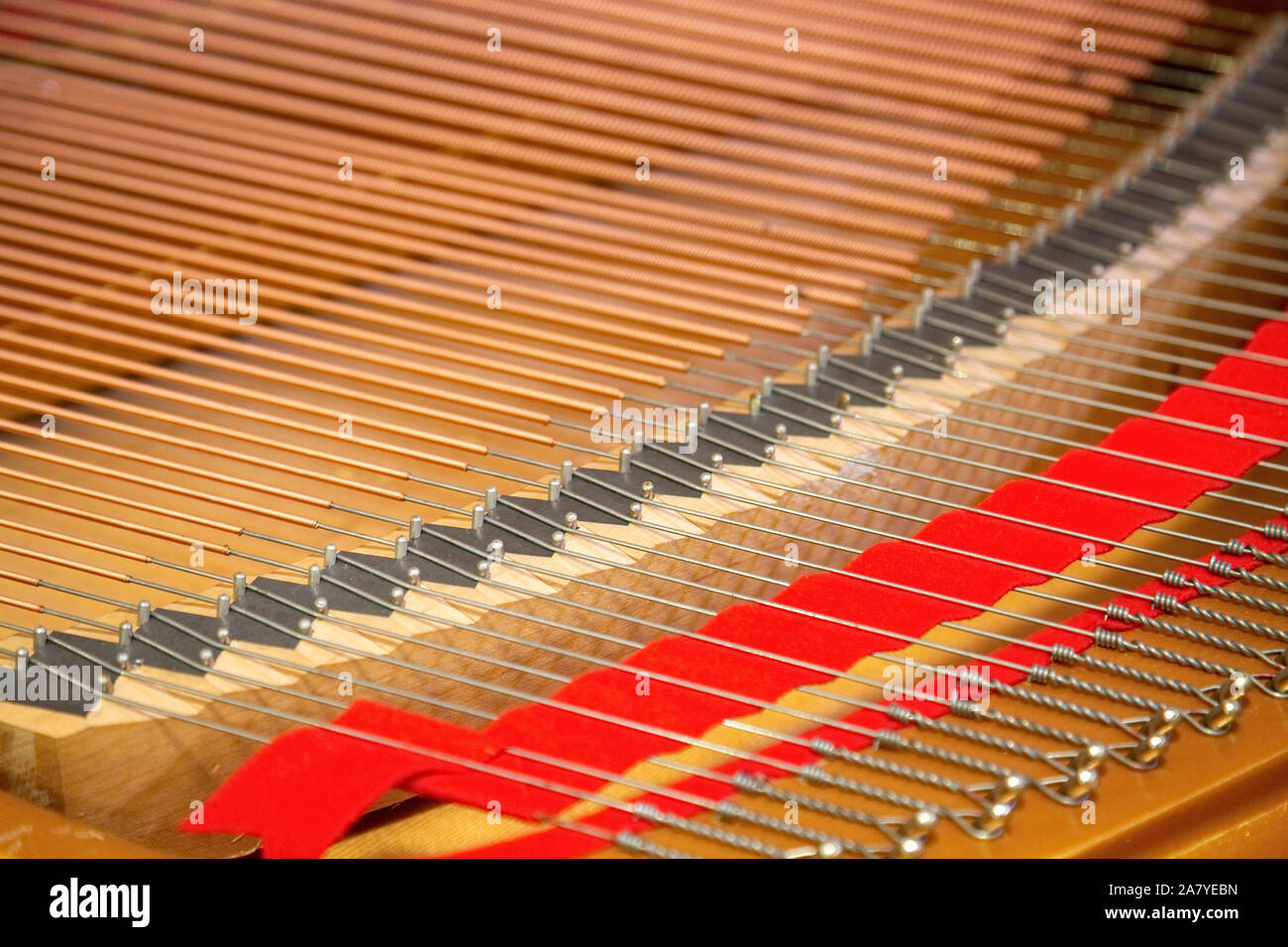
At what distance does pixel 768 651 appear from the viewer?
6.28 feet

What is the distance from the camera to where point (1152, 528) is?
212 centimetres

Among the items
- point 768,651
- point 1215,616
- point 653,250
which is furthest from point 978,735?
point 653,250

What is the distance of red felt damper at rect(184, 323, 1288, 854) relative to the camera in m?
1.73

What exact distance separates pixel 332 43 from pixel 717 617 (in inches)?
71.6

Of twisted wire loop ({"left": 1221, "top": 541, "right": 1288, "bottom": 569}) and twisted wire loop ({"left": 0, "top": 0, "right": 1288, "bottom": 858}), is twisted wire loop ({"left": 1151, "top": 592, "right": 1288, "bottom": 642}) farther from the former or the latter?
twisted wire loop ({"left": 1221, "top": 541, "right": 1288, "bottom": 569})

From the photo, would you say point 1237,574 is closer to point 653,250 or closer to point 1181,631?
point 1181,631

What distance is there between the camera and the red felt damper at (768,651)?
173 cm

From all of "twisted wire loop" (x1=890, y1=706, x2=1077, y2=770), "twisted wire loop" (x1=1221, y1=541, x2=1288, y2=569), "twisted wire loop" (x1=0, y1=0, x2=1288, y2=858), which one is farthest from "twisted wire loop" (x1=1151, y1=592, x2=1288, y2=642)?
"twisted wire loop" (x1=890, y1=706, x2=1077, y2=770)

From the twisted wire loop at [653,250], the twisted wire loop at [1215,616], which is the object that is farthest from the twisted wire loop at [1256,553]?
the twisted wire loop at [1215,616]

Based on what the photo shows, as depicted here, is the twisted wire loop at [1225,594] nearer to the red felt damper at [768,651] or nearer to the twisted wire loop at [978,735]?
the red felt damper at [768,651]

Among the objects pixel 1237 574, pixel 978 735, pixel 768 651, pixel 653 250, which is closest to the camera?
pixel 978 735
